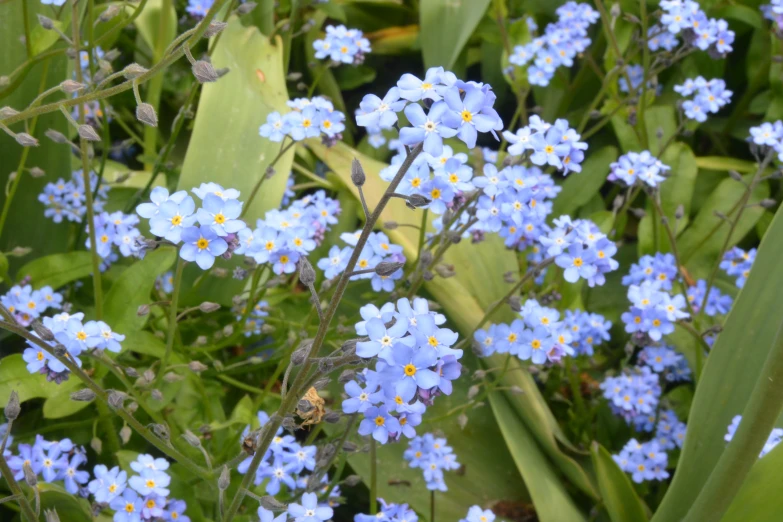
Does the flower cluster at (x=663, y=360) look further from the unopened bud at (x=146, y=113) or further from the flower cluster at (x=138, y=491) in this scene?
the unopened bud at (x=146, y=113)

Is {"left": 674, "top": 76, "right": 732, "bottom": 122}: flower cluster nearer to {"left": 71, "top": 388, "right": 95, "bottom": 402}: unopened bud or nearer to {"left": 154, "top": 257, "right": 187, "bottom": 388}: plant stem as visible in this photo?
{"left": 154, "top": 257, "right": 187, "bottom": 388}: plant stem

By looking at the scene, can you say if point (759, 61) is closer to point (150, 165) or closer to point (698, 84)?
point (698, 84)

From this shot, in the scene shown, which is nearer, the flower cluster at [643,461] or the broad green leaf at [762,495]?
the broad green leaf at [762,495]

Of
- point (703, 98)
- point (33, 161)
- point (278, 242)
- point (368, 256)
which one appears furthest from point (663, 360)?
point (33, 161)

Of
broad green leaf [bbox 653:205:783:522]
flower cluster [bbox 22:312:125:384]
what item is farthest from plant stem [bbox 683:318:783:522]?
flower cluster [bbox 22:312:125:384]

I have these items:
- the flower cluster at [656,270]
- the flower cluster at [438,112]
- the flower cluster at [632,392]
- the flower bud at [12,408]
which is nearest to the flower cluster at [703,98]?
the flower cluster at [656,270]

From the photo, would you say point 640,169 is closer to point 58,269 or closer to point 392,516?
point 392,516
